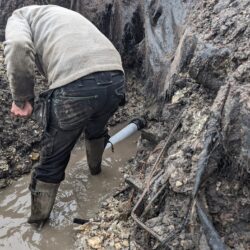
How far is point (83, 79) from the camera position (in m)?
3.44

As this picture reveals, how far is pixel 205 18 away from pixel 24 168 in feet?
7.89

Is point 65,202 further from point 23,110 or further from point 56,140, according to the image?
point 23,110

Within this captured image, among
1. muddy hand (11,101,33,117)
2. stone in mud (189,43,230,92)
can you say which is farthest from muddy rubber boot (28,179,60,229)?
stone in mud (189,43,230,92)

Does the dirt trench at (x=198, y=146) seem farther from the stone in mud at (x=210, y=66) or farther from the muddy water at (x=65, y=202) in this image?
the muddy water at (x=65, y=202)

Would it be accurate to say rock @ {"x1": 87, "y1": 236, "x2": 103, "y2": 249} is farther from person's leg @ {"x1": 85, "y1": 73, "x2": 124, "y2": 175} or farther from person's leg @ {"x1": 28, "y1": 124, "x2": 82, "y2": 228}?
person's leg @ {"x1": 85, "y1": 73, "x2": 124, "y2": 175}

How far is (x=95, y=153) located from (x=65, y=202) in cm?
57

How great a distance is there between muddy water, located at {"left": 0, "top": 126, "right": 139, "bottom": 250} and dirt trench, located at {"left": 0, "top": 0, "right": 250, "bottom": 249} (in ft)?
0.66

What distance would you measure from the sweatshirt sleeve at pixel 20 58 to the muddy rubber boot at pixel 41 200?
765 millimetres

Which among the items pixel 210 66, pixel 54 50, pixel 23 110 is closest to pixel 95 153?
pixel 23 110

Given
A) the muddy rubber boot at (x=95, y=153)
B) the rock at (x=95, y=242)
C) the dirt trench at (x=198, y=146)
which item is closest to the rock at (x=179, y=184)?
the dirt trench at (x=198, y=146)

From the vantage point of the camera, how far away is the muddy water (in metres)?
3.76

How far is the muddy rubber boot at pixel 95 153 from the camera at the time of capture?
169 inches

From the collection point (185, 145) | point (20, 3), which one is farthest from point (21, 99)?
point (20, 3)

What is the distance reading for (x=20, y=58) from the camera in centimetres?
342
